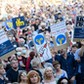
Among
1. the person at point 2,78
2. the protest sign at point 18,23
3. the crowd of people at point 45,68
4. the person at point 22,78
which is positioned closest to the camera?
the person at point 22,78

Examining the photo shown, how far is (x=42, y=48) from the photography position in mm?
10102

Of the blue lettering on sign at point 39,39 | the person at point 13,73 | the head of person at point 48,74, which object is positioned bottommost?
the person at point 13,73

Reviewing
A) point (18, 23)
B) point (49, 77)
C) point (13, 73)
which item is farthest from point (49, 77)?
point (18, 23)

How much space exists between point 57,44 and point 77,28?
2.34ft

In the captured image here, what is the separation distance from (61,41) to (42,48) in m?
0.74

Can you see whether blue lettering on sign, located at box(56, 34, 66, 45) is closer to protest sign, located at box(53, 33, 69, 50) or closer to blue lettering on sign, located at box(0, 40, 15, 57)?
protest sign, located at box(53, 33, 69, 50)

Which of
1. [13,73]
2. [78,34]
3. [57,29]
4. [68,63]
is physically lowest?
[68,63]

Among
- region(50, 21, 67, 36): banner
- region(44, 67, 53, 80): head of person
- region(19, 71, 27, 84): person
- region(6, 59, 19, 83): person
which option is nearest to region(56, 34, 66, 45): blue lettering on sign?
region(50, 21, 67, 36): banner

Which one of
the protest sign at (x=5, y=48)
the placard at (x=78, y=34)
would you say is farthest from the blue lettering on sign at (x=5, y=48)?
the placard at (x=78, y=34)

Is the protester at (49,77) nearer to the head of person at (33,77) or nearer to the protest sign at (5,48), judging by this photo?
the head of person at (33,77)

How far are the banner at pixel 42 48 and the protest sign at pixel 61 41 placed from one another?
55 cm

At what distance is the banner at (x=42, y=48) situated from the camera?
9.96 metres

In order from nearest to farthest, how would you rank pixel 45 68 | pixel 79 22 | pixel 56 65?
1. pixel 45 68
2. pixel 56 65
3. pixel 79 22

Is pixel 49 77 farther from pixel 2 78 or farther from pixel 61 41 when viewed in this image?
pixel 61 41
